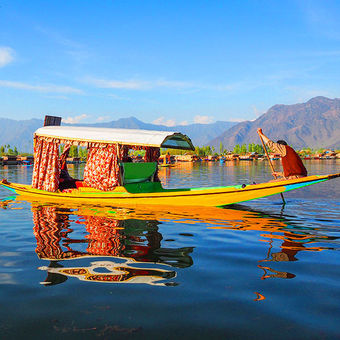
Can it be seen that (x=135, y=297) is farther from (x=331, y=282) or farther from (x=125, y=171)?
(x=125, y=171)

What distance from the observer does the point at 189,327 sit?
3.93 meters

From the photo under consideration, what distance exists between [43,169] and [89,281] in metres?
10.9

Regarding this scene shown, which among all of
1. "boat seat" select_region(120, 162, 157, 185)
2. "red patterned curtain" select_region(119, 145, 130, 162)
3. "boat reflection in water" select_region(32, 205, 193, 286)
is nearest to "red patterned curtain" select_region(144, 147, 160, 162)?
"boat seat" select_region(120, 162, 157, 185)

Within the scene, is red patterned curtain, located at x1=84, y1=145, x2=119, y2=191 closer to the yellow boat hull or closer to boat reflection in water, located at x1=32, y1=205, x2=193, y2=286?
the yellow boat hull

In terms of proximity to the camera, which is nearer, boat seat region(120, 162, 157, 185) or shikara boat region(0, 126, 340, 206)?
shikara boat region(0, 126, 340, 206)

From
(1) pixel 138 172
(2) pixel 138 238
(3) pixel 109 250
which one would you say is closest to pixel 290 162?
(1) pixel 138 172

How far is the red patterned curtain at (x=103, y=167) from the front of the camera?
44.0 feet

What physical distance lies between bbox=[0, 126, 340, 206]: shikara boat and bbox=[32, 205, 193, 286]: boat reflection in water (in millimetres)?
2441

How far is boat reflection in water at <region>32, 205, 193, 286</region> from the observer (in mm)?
5668

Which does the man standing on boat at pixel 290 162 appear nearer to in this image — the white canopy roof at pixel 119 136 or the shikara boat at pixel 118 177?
the shikara boat at pixel 118 177

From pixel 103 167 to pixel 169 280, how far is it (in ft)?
28.8

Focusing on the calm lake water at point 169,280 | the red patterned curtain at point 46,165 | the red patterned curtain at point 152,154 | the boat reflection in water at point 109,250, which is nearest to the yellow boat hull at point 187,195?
the red patterned curtain at point 46,165

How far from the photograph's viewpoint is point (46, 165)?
1509 cm

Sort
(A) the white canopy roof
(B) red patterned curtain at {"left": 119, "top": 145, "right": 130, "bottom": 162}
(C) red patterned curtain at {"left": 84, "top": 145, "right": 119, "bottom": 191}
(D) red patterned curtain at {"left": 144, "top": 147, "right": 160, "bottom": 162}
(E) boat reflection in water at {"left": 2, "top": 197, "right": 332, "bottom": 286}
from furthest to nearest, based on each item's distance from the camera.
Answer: (D) red patterned curtain at {"left": 144, "top": 147, "right": 160, "bottom": 162} < (C) red patterned curtain at {"left": 84, "top": 145, "right": 119, "bottom": 191} < (B) red patterned curtain at {"left": 119, "top": 145, "right": 130, "bottom": 162} < (A) the white canopy roof < (E) boat reflection in water at {"left": 2, "top": 197, "right": 332, "bottom": 286}
